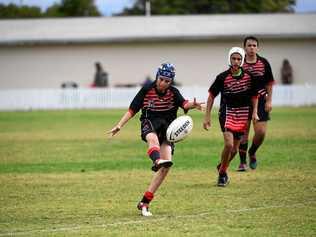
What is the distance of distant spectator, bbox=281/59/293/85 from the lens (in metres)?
51.7

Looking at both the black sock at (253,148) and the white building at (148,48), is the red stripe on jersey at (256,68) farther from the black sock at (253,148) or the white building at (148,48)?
the white building at (148,48)

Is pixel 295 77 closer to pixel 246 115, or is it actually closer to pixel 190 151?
pixel 190 151

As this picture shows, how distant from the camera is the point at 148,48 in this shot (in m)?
54.7

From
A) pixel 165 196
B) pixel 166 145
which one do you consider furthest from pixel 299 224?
pixel 165 196

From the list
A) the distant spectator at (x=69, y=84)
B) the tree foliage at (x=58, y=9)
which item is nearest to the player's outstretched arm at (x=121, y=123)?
the distant spectator at (x=69, y=84)

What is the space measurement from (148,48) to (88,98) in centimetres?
924

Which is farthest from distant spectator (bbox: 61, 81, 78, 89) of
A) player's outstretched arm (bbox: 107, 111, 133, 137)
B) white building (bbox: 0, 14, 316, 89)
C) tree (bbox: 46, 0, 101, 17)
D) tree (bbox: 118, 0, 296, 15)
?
player's outstretched arm (bbox: 107, 111, 133, 137)

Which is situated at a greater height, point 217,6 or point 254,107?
point 217,6

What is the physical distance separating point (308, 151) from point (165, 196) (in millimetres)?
7561

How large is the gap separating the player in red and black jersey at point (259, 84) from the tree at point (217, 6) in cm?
6282

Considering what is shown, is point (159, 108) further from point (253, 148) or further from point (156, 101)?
point (253, 148)

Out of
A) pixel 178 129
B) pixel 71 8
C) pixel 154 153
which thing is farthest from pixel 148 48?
pixel 154 153

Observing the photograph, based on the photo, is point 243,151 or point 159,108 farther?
point 243,151

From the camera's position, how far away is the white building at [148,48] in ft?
176
